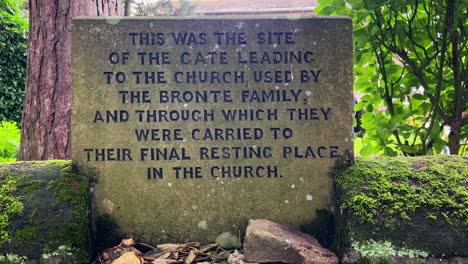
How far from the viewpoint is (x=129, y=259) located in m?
2.70

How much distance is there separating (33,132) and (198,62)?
2.61 metres

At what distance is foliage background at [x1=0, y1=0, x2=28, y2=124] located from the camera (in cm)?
924

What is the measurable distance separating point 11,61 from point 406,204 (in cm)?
893

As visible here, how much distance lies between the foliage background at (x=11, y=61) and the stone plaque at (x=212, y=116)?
721 centimetres

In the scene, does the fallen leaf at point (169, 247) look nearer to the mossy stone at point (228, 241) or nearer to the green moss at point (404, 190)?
the mossy stone at point (228, 241)

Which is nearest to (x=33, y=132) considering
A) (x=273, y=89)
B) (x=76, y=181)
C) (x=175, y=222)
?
(x=76, y=181)

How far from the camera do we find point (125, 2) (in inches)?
263

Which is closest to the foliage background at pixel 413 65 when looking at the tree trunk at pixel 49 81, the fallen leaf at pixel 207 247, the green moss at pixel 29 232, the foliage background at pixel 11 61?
the fallen leaf at pixel 207 247

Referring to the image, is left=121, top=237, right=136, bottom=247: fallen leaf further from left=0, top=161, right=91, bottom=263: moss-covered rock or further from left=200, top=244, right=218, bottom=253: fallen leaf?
left=200, top=244, right=218, bottom=253: fallen leaf

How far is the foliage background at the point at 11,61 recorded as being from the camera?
924 centimetres

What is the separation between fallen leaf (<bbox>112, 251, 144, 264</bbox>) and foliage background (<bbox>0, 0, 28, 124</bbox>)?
7.61 metres

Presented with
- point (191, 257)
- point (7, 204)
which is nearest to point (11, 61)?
point (7, 204)

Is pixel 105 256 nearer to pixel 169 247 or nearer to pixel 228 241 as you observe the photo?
pixel 169 247

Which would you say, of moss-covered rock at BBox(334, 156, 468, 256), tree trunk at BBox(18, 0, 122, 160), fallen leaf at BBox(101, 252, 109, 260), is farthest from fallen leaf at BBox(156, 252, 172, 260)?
tree trunk at BBox(18, 0, 122, 160)
